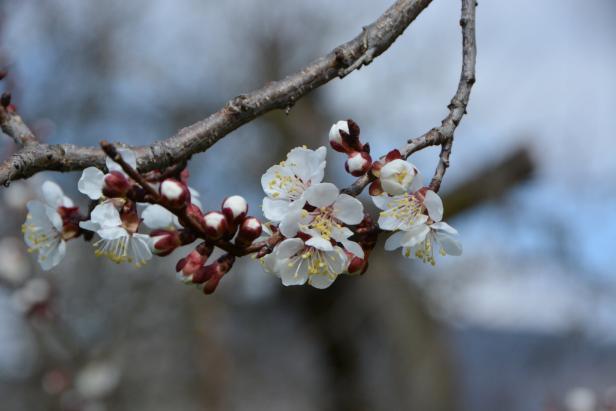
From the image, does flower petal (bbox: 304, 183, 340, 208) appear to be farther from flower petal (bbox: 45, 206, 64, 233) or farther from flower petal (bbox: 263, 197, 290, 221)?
flower petal (bbox: 45, 206, 64, 233)

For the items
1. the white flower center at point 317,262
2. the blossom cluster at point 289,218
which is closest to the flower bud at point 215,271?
the blossom cluster at point 289,218

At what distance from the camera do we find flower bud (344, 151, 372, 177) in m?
1.06

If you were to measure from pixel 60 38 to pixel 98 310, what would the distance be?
2852 mm

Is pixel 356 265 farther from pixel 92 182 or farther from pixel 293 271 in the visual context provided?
pixel 92 182

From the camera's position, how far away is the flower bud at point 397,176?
3.26 feet

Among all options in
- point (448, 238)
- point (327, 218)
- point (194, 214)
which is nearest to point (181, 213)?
point (194, 214)

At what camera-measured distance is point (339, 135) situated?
1128 mm

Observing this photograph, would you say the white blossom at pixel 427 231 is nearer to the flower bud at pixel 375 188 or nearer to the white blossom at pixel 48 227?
the flower bud at pixel 375 188

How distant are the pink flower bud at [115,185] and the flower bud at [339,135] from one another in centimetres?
36

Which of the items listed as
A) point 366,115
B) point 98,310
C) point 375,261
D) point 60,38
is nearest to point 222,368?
point 98,310

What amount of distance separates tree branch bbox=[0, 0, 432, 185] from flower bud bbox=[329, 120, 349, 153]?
A: 8 centimetres

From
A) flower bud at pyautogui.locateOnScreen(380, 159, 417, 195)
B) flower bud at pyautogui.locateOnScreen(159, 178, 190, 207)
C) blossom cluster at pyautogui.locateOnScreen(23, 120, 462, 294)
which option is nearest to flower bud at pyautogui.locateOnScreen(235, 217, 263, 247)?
blossom cluster at pyautogui.locateOnScreen(23, 120, 462, 294)

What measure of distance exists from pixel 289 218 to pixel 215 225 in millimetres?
118

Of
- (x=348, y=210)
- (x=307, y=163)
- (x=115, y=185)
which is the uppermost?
(x=307, y=163)
